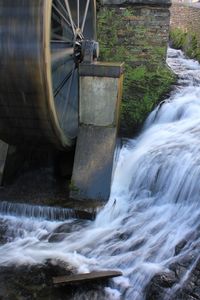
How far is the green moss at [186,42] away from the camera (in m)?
11.8

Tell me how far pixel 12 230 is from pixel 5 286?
3.64 feet

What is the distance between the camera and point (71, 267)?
463cm

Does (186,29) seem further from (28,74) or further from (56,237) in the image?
(56,237)

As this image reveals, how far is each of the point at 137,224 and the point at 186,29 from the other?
10.0 meters

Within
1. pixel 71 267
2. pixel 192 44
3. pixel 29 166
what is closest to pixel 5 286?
pixel 71 267

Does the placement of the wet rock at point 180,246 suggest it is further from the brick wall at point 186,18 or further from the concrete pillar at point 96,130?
the brick wall at point 186,18

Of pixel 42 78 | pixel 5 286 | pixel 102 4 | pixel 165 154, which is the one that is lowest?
pixel 5 286

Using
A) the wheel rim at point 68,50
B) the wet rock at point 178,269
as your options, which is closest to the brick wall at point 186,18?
the wheel rim at point 68,50

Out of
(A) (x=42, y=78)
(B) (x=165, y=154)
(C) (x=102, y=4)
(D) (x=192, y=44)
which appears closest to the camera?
(A) (x=42, y=78)

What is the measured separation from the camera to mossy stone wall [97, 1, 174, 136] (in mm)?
8367

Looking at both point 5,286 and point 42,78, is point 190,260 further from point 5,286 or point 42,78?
point 42,78

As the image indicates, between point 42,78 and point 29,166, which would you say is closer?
point 42,78

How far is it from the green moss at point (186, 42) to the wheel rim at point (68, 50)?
446cm

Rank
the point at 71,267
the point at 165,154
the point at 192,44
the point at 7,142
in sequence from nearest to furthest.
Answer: the point at 71,267 < the point at 7,142 < the point at 165,154 < the point at 192,44
